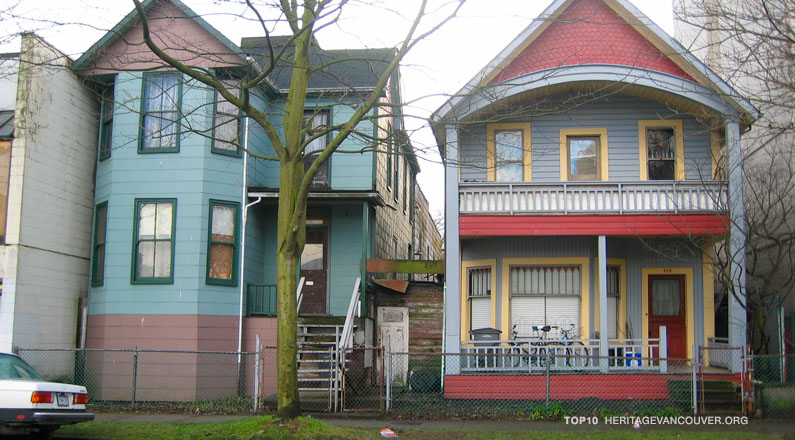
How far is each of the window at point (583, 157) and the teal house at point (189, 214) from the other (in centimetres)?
414

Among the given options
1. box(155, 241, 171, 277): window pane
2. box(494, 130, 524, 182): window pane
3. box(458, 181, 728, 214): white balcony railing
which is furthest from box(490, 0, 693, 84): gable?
box(155, 241, 171, 277): window pane

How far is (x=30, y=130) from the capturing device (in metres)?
16.4

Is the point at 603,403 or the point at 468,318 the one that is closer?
the point at 603,403

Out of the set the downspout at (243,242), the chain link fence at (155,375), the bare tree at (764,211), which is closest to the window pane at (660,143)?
the bare tree at (764,211)

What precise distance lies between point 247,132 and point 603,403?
33.2 feet

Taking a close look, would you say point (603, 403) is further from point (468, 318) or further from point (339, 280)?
point (339, 280)

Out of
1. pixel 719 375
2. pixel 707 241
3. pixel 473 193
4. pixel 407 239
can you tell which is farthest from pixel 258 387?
pixel 407 239

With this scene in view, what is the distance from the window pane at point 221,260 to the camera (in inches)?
674

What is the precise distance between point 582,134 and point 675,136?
2082mm

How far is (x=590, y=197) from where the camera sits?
15766 mm

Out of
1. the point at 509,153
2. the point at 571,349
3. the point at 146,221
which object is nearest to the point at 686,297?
the point at 571,349

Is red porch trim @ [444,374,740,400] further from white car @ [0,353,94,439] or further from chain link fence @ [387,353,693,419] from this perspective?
white car @ [0,353,94,439]

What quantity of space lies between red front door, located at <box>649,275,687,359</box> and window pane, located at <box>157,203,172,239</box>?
36.6ft

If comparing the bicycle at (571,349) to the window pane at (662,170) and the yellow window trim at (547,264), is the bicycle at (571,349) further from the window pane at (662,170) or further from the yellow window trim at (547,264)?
the window pane at (662,170)
